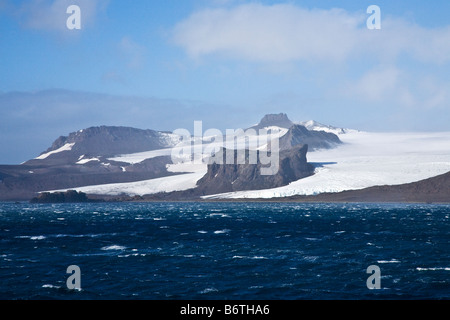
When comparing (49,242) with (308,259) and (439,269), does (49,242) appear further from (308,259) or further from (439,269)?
(439,269)

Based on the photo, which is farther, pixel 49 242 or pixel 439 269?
pixel 49 242

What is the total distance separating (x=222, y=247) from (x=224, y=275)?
16692 mm

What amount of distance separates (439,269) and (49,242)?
40.2 metres

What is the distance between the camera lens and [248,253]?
5697 cm

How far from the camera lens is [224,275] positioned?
44906mm
